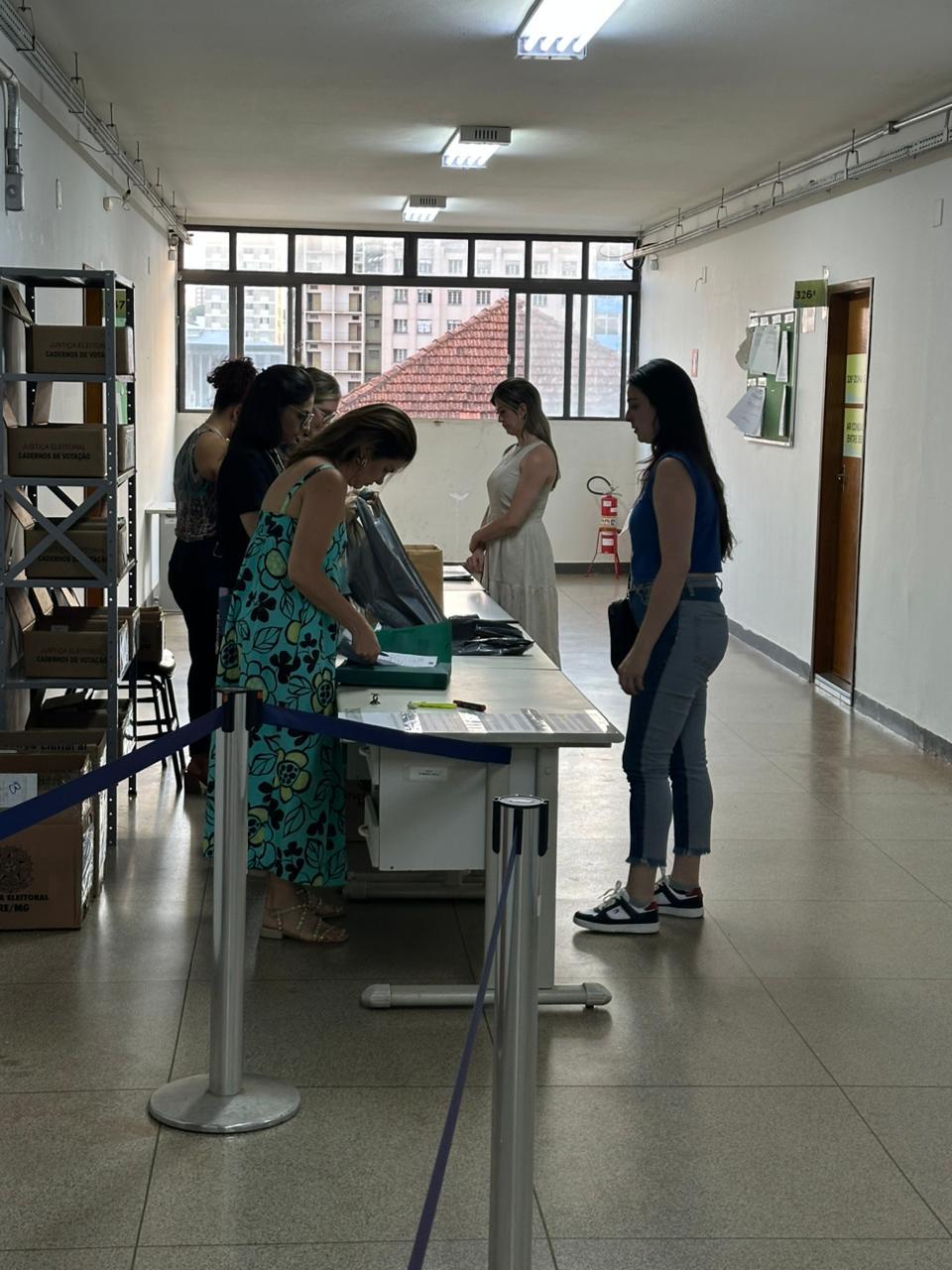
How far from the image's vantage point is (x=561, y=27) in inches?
209

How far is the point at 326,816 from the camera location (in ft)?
12.6

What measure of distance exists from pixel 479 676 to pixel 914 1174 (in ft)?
5.99

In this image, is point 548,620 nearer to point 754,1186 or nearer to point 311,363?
point 754,1186

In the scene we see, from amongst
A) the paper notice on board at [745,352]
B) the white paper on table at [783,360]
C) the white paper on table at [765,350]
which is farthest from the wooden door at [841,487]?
the paper notice on board at [745,352]

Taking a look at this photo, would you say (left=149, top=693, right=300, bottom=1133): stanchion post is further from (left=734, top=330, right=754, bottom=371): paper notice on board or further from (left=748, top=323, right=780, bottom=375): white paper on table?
(left=734, top=330, right=754, bottom=371): paper notice on board

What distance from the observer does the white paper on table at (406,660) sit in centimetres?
402

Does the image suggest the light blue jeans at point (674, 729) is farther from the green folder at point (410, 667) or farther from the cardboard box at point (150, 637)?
the cardboard box at point (150, 637)

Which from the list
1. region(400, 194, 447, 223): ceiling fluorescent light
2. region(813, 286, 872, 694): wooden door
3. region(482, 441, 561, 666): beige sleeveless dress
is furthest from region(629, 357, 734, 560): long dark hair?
region(400, 194, 447, 223): ceiling fluorescent light

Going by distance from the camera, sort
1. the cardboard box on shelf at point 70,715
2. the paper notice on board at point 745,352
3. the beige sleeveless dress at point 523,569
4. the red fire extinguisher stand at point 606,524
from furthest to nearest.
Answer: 1. the red fire extinguisher stand at point 606,524
2. the paper notice on board at point 745,352
3. the beige sleeveless dress at point 523,569
4. the cardboard box on shelf at point 70,715

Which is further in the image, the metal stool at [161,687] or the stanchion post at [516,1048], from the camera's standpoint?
the metal stool at [161,687]

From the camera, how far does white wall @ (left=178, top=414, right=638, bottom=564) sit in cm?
1319

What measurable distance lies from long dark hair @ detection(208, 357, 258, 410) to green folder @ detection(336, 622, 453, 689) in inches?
52.3

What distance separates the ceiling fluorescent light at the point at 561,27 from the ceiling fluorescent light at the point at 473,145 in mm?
1920

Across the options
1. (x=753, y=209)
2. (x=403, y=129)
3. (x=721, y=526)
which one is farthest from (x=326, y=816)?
(x=753, y=209)
